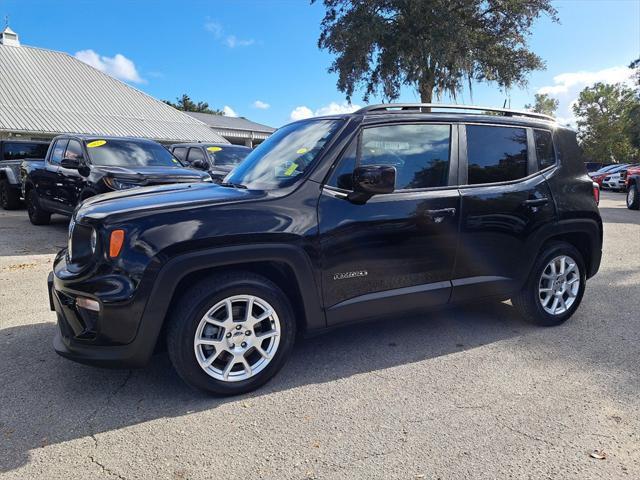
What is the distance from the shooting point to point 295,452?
2.54 m

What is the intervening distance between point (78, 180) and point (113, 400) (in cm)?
595

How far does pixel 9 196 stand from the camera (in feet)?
41.2

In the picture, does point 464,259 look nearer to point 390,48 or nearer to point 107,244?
point 107,244

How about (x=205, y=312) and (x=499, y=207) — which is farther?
(x=499, y=207)

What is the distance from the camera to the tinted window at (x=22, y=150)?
44.0 ft

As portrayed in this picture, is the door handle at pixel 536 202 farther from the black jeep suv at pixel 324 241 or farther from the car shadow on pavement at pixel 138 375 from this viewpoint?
the car shadow on pavement at pixel 138 375

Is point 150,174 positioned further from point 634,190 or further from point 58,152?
point 634,190

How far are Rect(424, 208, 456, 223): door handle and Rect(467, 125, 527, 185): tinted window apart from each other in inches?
13.7

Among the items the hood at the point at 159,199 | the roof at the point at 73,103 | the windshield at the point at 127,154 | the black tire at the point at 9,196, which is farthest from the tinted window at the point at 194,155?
the roof at the point at 73,103

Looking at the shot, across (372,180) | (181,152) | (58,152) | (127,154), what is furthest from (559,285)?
(181,152)

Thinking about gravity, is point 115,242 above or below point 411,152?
below

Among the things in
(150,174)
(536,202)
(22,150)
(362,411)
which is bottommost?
(362,411)

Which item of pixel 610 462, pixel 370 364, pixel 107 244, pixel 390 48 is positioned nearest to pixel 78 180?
pixel 107 244

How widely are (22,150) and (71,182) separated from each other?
22.7 feet
